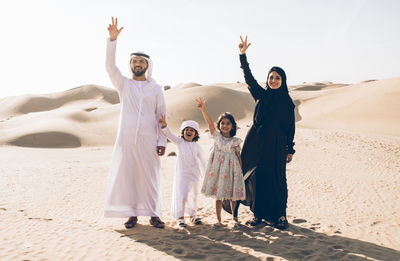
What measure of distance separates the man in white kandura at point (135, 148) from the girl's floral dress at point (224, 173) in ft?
2.54

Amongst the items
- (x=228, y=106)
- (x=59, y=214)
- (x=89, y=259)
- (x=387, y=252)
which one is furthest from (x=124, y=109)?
(x=228, y=106)

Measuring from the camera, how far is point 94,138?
26.2 meters

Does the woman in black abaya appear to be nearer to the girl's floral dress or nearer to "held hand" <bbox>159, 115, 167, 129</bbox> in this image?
the girl's floral dress

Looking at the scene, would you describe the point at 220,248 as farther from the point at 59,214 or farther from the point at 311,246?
the point at 59,214

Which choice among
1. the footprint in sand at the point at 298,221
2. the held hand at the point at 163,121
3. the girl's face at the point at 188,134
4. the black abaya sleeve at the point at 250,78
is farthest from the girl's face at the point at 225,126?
the footprint in sand at the point at 298,221

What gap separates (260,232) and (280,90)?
212 cm

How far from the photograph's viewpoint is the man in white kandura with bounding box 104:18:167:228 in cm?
449

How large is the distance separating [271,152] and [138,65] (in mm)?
2367

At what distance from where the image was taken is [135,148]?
4516 mm

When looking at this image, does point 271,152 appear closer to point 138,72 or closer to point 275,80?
point 275,80

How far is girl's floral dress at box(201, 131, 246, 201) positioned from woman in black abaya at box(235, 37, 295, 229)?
0.27 metres

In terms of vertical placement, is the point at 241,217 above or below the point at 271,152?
below

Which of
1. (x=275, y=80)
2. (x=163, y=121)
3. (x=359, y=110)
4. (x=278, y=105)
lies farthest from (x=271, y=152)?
(x=359, y=110)

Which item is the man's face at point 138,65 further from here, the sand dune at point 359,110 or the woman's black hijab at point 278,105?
the sand dune at point 359,110
